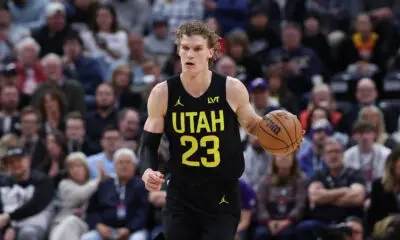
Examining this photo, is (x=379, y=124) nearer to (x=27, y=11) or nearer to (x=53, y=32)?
(x=53, y=32)

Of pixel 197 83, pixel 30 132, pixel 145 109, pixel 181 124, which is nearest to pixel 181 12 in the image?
pixel 145 109

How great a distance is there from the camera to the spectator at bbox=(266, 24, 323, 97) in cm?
1192

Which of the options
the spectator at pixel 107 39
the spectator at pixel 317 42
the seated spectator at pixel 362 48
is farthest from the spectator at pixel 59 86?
the seated spectator at pixel 362 48

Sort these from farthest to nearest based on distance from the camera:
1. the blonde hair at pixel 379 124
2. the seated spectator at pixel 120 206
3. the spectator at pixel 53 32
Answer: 1. the spectator at pixel 53 32
2. the blonde hair at pixel 379 124
3. the seated spectator at pixel 120 206

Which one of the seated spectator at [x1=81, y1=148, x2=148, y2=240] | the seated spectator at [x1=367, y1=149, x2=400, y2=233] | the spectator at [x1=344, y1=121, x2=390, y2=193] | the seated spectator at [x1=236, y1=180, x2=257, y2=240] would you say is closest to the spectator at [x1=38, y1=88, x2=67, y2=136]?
the seated spectator at [x1=81, y1=148, x2=148, y2=240]

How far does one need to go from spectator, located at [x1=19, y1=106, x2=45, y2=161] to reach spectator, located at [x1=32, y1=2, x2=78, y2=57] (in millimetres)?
2392

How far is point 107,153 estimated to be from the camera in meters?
9.93

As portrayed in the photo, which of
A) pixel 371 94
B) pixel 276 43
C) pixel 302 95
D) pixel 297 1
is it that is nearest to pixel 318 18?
pixel 297 1

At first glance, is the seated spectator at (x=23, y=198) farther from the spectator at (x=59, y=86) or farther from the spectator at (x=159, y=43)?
the spectator at (x=159, y=43)

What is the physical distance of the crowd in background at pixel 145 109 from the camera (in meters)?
8.91

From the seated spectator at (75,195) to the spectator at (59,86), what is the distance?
162 cm

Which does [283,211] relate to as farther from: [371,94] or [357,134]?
[371,94]

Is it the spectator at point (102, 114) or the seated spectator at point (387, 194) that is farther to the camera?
the spectator at point (102, 114)

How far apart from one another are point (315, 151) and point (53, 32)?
200 inches
